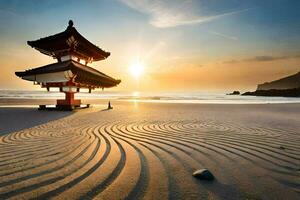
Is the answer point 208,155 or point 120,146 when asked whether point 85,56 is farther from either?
point 208,155

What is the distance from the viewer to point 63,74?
15.0m

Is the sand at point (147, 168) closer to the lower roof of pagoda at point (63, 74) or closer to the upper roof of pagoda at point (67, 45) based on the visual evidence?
the lower roof of pagoda at point (63, 74)

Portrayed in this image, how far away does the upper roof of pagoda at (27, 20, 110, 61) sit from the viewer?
15555 millimetres

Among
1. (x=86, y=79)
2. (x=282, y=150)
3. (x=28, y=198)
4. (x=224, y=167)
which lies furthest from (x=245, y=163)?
(x=86, y=79)

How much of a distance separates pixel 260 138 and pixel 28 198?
18.2ft

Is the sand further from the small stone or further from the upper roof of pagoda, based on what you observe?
the upper roof of pagoda

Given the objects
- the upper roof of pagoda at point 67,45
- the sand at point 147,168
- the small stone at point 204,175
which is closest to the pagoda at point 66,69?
the upper roof of pagoda at point 67,45

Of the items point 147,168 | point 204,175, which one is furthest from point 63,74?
point 204,175

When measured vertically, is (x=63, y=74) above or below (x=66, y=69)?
below

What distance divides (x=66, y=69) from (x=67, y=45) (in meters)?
3.12

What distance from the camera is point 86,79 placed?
54.4 feet

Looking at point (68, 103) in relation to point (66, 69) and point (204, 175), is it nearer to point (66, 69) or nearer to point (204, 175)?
point (66, 69)

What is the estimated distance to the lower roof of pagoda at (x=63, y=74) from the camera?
14.7 m

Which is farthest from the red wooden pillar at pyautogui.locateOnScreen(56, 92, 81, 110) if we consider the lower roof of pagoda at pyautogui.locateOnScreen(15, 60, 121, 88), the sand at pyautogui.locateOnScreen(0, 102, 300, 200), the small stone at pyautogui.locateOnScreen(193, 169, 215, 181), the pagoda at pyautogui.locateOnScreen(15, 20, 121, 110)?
the small stone at pyautogui.locateOnScreen(193, 169, 215, 181)
